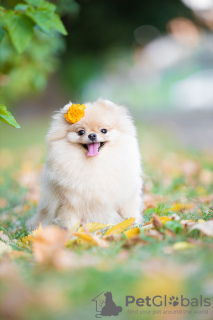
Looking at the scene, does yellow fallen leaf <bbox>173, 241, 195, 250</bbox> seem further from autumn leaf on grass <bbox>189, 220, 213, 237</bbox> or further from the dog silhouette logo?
the dog silhouette logo

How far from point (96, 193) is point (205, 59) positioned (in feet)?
74.8

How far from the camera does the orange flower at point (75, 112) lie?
111 inches

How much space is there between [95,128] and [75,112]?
186mm

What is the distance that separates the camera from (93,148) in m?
2.78

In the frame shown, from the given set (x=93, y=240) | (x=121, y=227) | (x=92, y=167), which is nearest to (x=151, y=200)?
(x=92, y=167)

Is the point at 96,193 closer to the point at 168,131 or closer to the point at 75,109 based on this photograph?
the point at 75,109

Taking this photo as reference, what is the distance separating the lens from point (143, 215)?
330 cm

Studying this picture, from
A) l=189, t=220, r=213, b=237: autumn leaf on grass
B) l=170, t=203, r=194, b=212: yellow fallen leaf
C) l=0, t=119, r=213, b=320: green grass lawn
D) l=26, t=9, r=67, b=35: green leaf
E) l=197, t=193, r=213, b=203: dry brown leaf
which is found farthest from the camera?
l=197, t=193, r=213, b=203: dry brown leaf

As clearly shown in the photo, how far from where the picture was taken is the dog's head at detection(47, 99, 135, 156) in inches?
110

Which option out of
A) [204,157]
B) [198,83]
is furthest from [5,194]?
[198,83]

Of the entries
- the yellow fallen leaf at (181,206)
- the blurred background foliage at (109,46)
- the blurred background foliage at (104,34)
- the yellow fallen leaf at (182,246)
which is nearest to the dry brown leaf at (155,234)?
the yellow fallen leaf at (182,246)

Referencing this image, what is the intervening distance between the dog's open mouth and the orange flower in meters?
0.20
